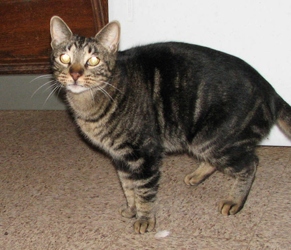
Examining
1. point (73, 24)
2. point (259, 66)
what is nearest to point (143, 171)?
point (259, 66)

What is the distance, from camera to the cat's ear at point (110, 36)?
174cm

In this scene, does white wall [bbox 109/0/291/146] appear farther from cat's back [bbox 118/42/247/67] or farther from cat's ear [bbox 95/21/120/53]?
cat's ear [bbox 95/21/120/53]

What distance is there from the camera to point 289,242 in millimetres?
1714

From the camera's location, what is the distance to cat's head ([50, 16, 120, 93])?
168 centimetres

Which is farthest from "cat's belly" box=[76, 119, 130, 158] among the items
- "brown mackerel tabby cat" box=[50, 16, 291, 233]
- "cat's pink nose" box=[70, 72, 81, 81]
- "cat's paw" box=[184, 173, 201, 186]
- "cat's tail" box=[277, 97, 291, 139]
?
"cat's tail" box=[277, 97, 291, 139]

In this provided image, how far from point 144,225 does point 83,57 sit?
0.75 meters

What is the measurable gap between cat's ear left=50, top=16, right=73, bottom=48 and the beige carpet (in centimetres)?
76

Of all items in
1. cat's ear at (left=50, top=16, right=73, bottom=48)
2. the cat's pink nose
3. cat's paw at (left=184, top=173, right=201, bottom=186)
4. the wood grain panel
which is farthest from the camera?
the wood grain panel

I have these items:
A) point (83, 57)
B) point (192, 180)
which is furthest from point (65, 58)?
point (192, 180)

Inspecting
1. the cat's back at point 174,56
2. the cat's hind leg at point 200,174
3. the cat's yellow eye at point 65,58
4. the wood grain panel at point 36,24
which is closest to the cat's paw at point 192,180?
the cat's hind leg at point 200,174

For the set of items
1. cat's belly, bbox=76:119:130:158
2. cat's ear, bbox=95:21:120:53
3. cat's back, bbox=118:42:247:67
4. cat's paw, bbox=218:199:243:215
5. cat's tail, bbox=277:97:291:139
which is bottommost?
cat's paw, bbox=218:199:243:215

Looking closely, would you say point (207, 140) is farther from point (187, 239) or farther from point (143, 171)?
point (187, 239)

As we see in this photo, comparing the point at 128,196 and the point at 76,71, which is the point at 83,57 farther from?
the point at 128,196

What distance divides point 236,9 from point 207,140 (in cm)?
78
